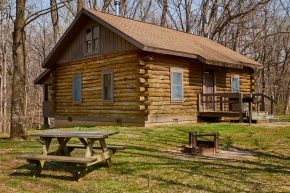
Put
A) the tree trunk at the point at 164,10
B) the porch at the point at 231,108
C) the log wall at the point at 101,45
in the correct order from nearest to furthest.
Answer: the porch at the point at 231,108 < the log wall at the point at 101,45 < the tree trunk at the point at 164,10

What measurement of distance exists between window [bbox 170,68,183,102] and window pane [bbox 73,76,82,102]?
5.78m

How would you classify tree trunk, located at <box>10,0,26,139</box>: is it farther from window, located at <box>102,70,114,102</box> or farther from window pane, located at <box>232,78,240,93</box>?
window pane, located at <box>232,78,240,93</box>

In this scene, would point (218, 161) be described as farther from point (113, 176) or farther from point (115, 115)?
point (115, 115)

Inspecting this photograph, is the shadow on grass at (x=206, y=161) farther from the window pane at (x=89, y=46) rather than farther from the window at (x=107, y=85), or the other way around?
the window pane at (x=89, y=46)

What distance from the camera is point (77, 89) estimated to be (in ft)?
68.8

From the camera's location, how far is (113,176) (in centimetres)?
741

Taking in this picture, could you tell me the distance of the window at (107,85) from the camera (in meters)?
18.5

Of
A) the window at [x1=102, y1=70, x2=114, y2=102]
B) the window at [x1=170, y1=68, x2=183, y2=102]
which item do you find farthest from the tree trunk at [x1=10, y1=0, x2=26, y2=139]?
the window at [x1=170, y1=68, x2=183, y2=102]

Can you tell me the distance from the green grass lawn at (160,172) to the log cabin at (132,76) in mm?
5674

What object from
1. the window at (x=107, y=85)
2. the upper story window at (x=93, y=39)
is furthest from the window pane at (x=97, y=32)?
the window at (x=107, y=85)

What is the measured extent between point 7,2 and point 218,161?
990 inches

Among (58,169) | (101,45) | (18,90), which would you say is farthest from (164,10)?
(58,169)

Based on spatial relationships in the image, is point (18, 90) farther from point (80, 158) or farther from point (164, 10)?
point (164, 10)

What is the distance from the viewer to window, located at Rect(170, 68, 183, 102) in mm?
18016
